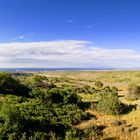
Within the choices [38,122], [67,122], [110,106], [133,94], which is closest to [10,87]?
[110,106]

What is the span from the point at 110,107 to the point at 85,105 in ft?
21.1

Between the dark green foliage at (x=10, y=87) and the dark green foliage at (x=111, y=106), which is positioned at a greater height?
the dark green foliage at (x=10, y=87)

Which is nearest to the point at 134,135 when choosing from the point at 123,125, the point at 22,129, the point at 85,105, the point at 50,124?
the point at 123,125

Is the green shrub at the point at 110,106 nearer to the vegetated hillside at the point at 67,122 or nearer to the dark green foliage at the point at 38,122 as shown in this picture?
the vegetated hillside at the point at 67,122

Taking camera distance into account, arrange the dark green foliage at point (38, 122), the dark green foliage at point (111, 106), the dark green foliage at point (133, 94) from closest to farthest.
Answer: the dark green foliage at point (38, 122) < the dark green foliage at point (111, 106) < the dark green foliage at point (133, 94)

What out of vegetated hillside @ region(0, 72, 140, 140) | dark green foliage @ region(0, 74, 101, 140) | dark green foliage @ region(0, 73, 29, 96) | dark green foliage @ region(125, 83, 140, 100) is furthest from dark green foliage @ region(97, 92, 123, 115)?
dark green foliage @ region(0, 73, 29, 96)

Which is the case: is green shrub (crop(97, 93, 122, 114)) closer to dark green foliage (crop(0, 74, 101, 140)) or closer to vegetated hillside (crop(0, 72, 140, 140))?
vegetated hillside (crop(0, 72, 140, 140))

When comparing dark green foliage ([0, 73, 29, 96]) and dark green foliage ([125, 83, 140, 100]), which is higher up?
dark green foliage ([0, 73, 29, 96])

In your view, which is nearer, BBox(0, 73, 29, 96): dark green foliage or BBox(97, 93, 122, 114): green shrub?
BBox(97, 93, 122, 114): green shrub

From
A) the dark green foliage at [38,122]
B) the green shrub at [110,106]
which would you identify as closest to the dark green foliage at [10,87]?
the dark green foliage at [38,122]

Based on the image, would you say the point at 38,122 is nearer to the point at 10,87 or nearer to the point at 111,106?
the point at 111,106

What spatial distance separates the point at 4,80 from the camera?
4325 centimetres

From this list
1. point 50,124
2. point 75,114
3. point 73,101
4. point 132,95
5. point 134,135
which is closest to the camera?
point 134,135

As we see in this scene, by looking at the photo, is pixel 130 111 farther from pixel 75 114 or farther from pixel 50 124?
pixel 50 124
